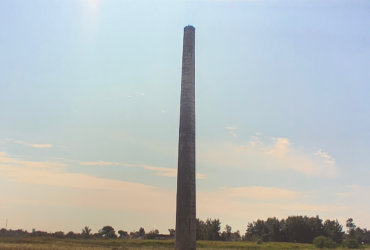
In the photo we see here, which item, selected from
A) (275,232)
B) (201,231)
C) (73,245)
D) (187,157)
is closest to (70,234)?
(73,245)

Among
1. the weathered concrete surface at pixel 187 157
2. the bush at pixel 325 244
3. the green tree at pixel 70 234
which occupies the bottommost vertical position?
the bush at pixel 325 244

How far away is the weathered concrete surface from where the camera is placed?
13.7 m

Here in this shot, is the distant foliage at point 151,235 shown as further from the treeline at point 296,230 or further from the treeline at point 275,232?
the treeline at point 296,230

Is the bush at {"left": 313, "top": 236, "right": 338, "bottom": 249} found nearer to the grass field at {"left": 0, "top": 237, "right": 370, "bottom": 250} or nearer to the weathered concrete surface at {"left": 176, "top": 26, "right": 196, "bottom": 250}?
the grass field at {"left": 0, "top": 237, "right": 370, "bottom": 250}

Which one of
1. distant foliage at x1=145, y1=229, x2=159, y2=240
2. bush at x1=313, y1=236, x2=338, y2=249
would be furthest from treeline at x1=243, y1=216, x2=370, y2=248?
distant foliage at x1=145, y1=229, x2=159, y2=240

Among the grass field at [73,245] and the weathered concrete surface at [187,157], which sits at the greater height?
the weathered concrete surface at [187,157]

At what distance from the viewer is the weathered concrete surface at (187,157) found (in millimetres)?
13664

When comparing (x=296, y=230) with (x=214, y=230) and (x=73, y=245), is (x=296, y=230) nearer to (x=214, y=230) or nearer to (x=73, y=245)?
(x=214, y=230)

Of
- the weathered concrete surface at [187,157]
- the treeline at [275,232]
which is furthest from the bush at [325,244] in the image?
the weathered concrete surface at [187,157]

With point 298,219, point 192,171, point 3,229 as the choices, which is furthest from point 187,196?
point 298,219

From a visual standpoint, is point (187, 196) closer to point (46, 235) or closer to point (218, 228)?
point (46, 235)

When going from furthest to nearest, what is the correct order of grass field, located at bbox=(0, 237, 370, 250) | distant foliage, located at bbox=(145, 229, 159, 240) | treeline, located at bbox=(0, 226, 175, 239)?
distant foliage, located at bbox=(145, 229, 159, 240)
treeline, located at bbox=(0, 226, 175, 239)
grass field, located at bbox=(0, 237, 370, 250)

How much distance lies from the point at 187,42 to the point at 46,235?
45.0 meters

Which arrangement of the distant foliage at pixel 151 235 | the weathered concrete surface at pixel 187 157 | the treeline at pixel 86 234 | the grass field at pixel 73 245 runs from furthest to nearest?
1. the distant foliage at pixel 151 235
2. the treeline at pixel 86 234
3. the grass field at pixel 73 245
4. the weathered concrete surface at pixel 187 157
